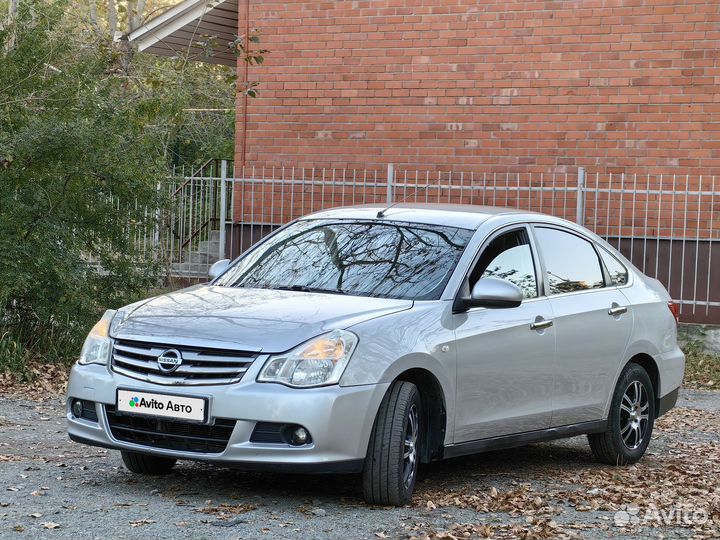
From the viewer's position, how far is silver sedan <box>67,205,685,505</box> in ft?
20.1

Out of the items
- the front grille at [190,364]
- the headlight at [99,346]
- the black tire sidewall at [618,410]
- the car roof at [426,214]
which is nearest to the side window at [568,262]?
the car roof at [426,214]

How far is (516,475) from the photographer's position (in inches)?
307

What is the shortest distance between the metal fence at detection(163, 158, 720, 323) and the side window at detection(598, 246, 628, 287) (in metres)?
7.07

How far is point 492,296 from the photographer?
22.5ft

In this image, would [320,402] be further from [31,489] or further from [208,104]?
[208,104]

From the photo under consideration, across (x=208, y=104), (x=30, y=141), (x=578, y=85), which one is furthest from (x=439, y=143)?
(x=208, y=104)

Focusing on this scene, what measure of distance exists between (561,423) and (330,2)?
1116cm

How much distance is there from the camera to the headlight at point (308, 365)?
240 inches

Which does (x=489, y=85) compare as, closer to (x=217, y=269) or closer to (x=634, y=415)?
(x=634, y=415)

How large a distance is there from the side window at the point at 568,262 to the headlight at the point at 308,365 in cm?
205

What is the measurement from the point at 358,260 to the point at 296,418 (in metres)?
1.50

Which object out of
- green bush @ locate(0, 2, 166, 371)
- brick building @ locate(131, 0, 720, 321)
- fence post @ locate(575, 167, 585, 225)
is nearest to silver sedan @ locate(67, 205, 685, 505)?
green bush @ locate(0, 2, 166, 371)

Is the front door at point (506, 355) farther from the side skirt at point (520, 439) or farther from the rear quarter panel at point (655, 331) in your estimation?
the rear quarter panel at point (655, 331)

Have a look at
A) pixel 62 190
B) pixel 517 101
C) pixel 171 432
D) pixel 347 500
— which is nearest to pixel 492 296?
pixel 347 500
